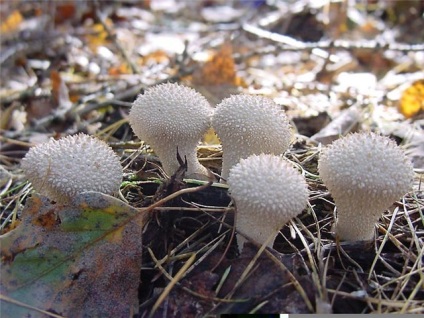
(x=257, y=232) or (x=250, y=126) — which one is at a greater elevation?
(x=250, y=126)

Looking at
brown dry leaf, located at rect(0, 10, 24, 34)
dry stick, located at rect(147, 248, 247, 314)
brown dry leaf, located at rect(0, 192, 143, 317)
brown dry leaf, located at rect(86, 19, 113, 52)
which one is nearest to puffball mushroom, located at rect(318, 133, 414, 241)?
dry stick, located at rect(147, 248, 247, 314)

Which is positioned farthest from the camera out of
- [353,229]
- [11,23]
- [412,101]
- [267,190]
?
[11,23]

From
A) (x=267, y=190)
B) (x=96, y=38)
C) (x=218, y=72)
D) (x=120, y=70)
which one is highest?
(x=267, y=190)

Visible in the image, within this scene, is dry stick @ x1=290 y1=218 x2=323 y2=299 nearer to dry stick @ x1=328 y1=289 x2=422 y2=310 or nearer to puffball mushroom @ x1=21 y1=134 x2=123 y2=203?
dry stick @ x1=328 y1=289 x2=422 y2=310

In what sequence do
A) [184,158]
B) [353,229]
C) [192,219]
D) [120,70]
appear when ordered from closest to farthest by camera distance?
[353,229]
[192,219]
[184,158]
[120,70]

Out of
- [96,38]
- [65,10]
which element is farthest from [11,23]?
[96,38]

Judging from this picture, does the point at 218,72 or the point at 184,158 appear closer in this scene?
the point at 184,158

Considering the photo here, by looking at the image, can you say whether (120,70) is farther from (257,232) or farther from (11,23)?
(257,232)
